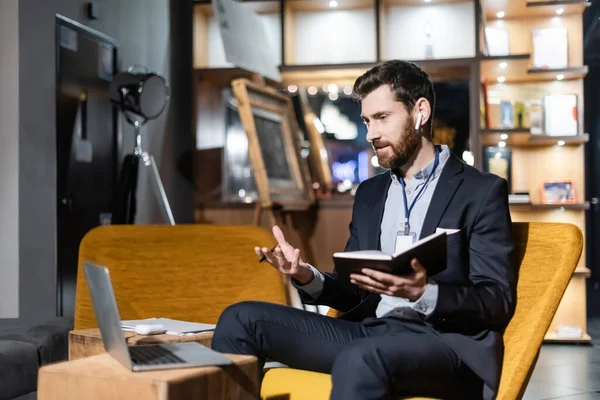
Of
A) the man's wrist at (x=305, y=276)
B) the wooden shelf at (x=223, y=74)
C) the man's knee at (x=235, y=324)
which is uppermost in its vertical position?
the wooden shelf at (x=223, y=74)

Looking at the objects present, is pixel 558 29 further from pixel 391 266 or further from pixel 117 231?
pixel 391 266

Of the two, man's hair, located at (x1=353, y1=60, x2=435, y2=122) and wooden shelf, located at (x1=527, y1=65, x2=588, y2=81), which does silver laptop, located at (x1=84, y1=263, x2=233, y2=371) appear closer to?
man's hair, located at (x1=353, y1=60, x2=435, y2=122)

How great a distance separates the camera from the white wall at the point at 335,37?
6031 millimetres

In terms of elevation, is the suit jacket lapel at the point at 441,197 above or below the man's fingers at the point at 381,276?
above

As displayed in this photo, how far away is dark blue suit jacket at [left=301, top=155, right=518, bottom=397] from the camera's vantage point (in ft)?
6.79

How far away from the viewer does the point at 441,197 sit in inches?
89.1

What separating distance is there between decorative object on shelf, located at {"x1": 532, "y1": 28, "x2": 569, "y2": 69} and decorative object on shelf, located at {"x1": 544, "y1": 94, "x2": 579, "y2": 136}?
23 centimetres

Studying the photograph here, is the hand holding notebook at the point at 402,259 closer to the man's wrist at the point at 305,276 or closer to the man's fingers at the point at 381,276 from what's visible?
the man's fingers at the point at 381,276

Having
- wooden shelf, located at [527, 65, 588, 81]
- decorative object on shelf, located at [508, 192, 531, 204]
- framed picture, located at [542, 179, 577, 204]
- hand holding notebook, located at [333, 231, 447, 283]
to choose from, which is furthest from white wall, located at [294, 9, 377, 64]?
hand holding notebook, located at [333, 231, 447, 283]

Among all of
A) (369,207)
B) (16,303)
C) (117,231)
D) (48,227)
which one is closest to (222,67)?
(48,227)

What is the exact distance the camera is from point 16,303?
14.9 ft

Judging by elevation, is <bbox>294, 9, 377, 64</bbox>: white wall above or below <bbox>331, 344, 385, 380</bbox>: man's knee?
above

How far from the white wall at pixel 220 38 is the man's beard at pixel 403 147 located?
3781 millimetres

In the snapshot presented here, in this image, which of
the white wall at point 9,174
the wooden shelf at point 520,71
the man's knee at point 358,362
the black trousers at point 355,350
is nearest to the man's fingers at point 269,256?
the black trousers at point 355,350
